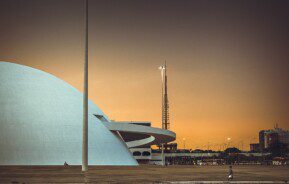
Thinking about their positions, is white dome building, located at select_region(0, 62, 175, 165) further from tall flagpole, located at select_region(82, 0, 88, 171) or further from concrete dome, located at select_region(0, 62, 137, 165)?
tall flagpole, located at select_region(82, 0, 88, 171)

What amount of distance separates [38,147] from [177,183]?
4341 centimetres

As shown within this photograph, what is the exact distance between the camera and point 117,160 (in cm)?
6881

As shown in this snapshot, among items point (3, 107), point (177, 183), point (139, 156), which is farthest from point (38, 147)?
point (139, 156)

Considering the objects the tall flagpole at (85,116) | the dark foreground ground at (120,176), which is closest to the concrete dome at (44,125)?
the dark foreground ground at (120,176)

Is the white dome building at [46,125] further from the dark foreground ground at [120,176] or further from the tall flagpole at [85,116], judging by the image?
the tall flagpole at [85,116]

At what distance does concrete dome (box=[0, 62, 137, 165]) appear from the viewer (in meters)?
62.5

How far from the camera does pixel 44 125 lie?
214 feet

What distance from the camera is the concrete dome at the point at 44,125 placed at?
62.5 m

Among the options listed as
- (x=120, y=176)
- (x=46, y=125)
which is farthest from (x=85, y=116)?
(x=46, y=125)

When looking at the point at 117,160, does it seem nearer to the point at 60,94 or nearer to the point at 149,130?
the point at 149,130

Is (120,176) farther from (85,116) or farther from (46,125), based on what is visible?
(46,125)

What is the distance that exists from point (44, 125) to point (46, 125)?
286 mm

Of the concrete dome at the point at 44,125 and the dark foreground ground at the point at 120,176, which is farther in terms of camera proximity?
the concrete dome at the point at 44,125

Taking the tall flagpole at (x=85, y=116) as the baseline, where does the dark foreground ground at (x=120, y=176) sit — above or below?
below
